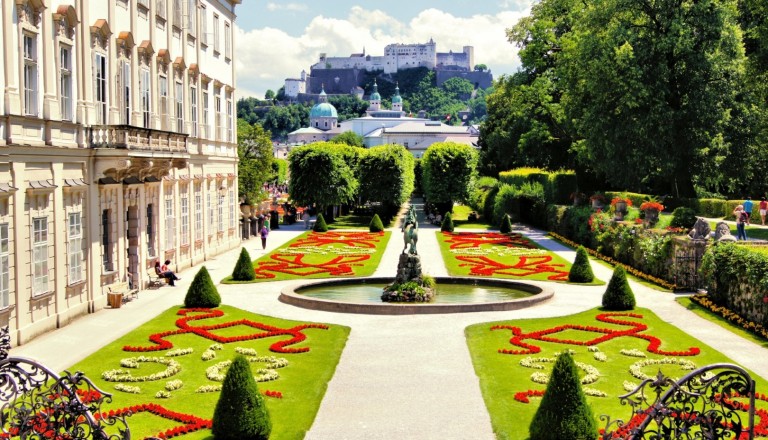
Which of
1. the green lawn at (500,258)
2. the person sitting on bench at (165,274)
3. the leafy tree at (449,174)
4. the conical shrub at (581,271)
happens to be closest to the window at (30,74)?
the person sitting on bench at (165,274)

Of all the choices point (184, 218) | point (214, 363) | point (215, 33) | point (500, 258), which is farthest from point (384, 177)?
point (214, 363)

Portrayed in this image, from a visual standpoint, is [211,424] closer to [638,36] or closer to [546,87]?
[638,36]

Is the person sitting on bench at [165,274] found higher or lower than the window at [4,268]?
lower

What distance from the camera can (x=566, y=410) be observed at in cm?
1223

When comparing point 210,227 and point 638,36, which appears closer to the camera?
point 210,227

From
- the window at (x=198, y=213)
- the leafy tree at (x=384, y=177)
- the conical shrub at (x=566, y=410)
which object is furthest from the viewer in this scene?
the leafy tree at (x=384, y=177)

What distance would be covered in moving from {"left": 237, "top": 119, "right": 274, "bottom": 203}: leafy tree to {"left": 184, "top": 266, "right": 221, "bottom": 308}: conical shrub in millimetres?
36481

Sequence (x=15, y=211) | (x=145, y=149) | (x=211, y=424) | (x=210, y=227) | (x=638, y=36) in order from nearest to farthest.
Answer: (x=211, y=424), (x=15, y=211), (x=145, y=149), (x=210, y=227), (x=638, y=36)

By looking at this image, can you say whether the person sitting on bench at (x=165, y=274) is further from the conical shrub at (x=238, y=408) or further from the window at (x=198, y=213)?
the conical shrub at (x=238, y=408)

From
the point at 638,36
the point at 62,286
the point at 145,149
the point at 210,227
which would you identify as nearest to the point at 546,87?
the point at 638,36

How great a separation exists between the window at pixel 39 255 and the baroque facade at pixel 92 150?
5 centimetres

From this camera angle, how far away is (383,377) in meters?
17.3

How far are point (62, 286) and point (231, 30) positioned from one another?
25.5 metres

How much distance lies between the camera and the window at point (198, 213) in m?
38.1
